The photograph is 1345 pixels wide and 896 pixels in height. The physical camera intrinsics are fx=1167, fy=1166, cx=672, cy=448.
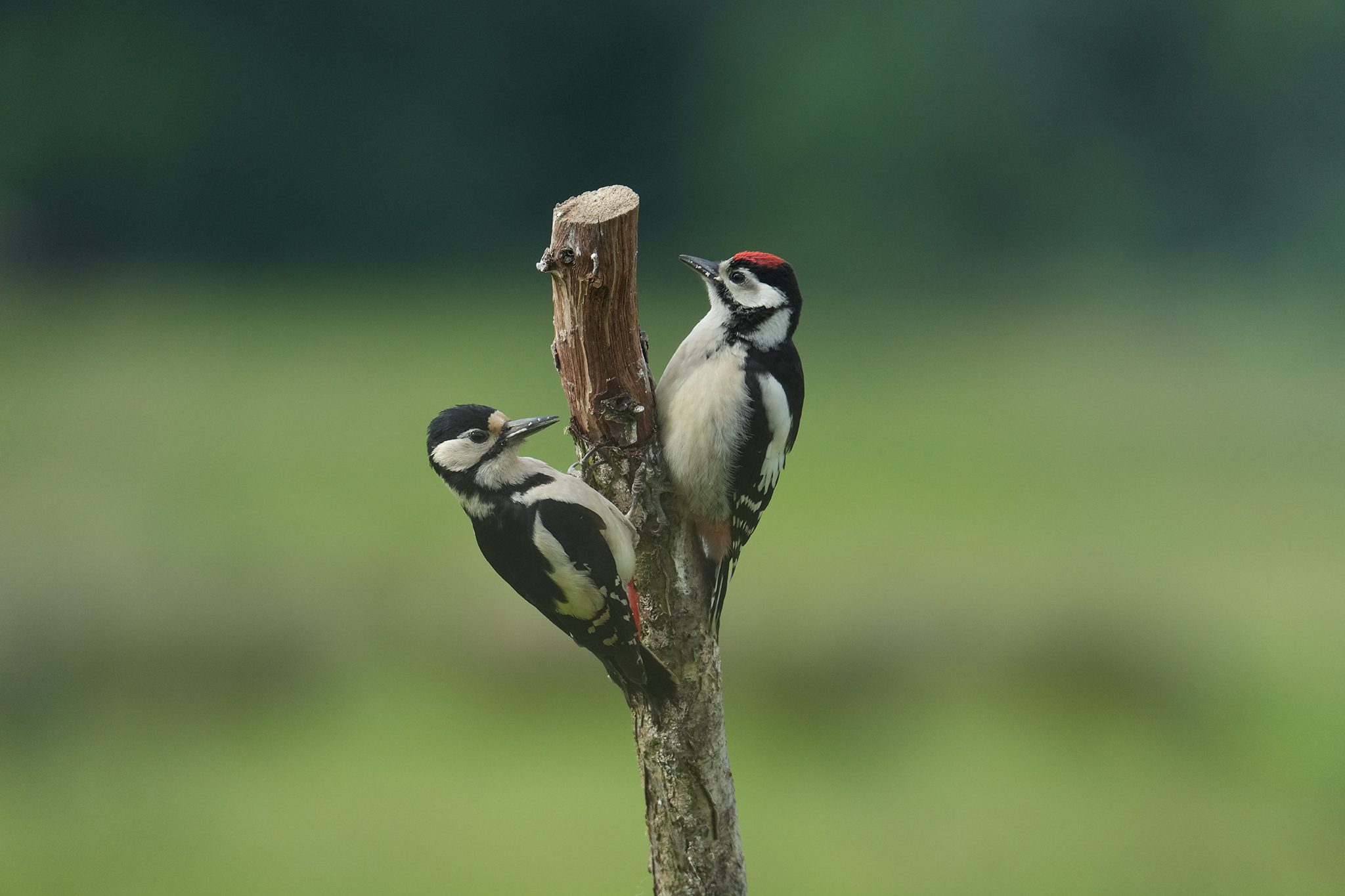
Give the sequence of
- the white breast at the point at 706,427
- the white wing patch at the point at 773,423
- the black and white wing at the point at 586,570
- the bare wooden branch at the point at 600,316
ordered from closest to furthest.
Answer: the bare wooden branch at the point at 600,316 < the black and white wing at the point at 586,570 < the white breast at the point at 706,427 < the white wing patch at the point at 773,423

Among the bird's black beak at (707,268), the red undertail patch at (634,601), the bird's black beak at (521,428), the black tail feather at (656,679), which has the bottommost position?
the black tail feather at (656,679)

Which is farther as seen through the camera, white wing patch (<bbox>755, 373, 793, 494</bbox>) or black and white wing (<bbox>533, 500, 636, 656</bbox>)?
white wing patch (<bbox>755, 373, 793, 494</bbox>)

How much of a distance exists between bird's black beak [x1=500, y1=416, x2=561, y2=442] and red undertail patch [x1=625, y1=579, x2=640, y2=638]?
369 millimetres

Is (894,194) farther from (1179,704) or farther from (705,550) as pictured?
(705,550)

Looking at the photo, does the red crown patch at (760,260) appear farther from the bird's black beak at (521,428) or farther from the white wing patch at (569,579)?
the white wing patch at (569,579)

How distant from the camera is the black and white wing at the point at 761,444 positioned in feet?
8.32

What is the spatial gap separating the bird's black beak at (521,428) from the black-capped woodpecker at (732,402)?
275 mm

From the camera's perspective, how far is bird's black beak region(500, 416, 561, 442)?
2.37 meters

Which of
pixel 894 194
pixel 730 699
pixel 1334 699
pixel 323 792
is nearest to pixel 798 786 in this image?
pixel 730 699

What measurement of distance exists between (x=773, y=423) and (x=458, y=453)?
693 mm

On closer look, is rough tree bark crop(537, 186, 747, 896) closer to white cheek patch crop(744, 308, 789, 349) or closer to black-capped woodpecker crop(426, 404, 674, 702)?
black-capped woodpecker crop(426, 404, 674, 702)

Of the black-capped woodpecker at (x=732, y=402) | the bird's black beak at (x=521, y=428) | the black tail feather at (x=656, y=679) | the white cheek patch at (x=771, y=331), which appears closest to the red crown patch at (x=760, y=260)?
the black-capped woodpecker at (x=732, y=402)

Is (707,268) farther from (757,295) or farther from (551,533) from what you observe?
(551,533)

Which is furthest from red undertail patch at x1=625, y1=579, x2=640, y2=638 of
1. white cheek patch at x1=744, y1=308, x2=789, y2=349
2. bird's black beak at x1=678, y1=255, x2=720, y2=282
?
bird's black beak at x1=678, y1=255, x2=720, y2=282
